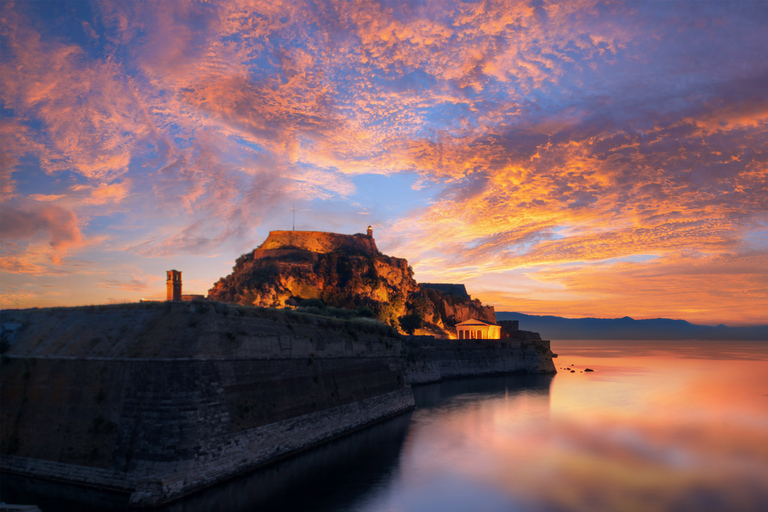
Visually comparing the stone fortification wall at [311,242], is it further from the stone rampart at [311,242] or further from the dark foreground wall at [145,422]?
the dark foreground wall at [145,422]

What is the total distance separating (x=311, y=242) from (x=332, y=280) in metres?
12.1

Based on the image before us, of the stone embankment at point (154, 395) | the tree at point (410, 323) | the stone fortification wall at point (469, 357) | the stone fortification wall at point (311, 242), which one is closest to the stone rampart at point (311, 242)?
the stone fortification wall at point (311, 242)

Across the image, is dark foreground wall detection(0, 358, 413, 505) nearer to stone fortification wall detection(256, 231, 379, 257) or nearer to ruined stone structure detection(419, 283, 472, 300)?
stone fortification wall detection(256, 231, 379, 257)

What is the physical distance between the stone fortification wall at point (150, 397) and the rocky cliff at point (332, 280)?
53955mm

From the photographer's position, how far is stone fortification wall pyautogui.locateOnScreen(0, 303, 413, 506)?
15.2m

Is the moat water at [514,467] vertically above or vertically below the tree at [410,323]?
below

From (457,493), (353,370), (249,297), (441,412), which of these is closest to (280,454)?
(457,493)

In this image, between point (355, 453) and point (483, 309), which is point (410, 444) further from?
point (483, 309)

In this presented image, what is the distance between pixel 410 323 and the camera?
85312mm

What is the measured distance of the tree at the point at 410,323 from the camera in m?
85.2

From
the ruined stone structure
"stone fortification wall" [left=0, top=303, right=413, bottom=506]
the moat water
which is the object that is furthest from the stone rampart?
"stone fortification wall" [left=0, top=303, right=413, bottom=506]

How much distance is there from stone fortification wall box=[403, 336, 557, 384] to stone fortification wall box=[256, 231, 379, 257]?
1659 inches

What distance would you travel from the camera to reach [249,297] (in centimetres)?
7812

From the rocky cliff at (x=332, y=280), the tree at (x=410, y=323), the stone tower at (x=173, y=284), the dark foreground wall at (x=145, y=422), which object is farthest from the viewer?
the tree at (x=410, y=323)
